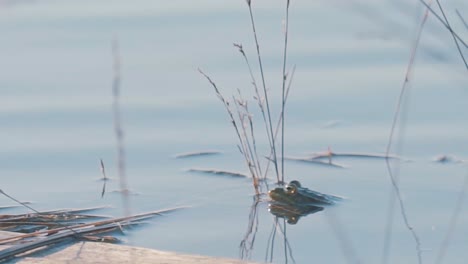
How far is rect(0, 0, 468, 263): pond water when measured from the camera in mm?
4457

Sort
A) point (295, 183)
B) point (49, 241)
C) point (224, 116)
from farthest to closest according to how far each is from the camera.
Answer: point (224, 116) → point (295, 183) → point (49, 241)

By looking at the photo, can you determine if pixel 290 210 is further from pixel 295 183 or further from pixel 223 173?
pixel 223 173

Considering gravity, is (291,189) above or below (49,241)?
below

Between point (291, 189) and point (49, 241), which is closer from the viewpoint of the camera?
point (49, 241)

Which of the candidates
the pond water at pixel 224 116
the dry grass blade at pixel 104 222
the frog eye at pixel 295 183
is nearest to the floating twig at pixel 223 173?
the pond water at pixel 224 116

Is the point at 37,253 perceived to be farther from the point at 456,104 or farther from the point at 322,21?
the point at 322,21

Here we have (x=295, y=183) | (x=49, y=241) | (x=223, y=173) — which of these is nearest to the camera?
(x=49, y=241)

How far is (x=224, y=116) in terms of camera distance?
5.83 m

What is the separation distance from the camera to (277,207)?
470cm

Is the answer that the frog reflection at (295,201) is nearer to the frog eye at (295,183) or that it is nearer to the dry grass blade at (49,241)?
the frog eye at (295,183)

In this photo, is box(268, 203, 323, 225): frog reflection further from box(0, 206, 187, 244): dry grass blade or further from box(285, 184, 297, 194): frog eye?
box(0, 206, 187, 244): dry grass blade

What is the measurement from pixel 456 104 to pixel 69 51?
204cm

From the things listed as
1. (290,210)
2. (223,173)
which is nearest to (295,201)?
(290,210)

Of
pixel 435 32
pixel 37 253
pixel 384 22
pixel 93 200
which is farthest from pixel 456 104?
pixel 37 253
